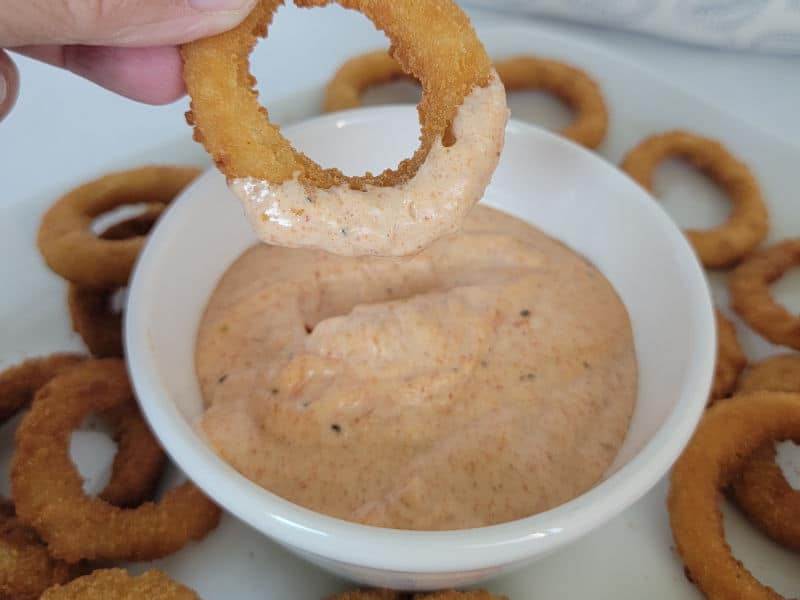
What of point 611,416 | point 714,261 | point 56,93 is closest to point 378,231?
point 611,416

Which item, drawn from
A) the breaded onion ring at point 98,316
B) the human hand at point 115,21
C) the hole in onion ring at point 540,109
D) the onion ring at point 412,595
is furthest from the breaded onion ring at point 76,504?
the hole in onion ring at point 540,109

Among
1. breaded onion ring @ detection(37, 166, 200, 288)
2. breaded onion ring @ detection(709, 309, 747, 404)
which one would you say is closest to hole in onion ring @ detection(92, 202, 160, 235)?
breaded onion ring @ detection(37, 166, 200, 288)

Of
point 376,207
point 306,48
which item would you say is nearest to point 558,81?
point 306,48

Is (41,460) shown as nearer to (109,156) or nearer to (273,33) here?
(109,156)

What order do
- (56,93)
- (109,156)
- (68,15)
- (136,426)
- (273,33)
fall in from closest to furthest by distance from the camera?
(68,15)
(136,426)
(109,156)
(56,93)
(273,33)

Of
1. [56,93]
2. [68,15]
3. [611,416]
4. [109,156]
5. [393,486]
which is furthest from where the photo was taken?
[56,93]

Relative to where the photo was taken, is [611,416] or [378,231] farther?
[611,416]

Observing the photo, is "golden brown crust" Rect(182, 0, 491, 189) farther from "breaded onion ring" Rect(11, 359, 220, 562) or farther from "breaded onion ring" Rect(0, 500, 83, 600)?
"breaded onion ring" Rect(0, 500, 83, 600)
